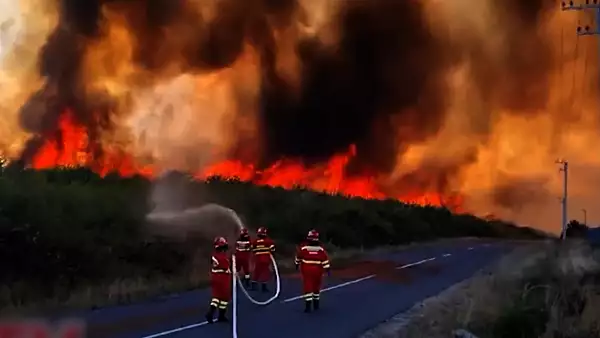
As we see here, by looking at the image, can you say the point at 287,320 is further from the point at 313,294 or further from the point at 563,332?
the point at 563,332

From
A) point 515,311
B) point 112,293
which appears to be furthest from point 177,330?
point 112,293

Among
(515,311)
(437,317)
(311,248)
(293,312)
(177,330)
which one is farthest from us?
(311,248)

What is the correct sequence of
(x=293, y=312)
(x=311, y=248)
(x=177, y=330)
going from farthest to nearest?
(x=311, y=248) < (x=293, y=312) < (x=177, y=330)

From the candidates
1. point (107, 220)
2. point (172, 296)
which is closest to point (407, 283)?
point (172, 296)

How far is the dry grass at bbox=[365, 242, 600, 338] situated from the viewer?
488 inches

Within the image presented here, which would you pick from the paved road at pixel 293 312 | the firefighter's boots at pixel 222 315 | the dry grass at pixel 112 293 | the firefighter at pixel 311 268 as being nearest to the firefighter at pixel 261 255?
the paved road at pixel 293 312

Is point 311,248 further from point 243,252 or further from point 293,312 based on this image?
point 243,252

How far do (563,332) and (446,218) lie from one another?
60.3 meters

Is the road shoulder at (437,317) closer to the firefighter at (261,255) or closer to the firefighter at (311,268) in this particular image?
the firefighter at (311,268)

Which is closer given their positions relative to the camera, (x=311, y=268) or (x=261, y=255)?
(x=311, y=268)

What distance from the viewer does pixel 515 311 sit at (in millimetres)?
13094

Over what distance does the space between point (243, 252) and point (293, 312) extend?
10.5 feet

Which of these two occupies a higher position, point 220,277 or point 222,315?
point 220,277

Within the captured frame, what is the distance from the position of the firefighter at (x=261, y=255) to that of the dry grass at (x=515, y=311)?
3829 millimetres
